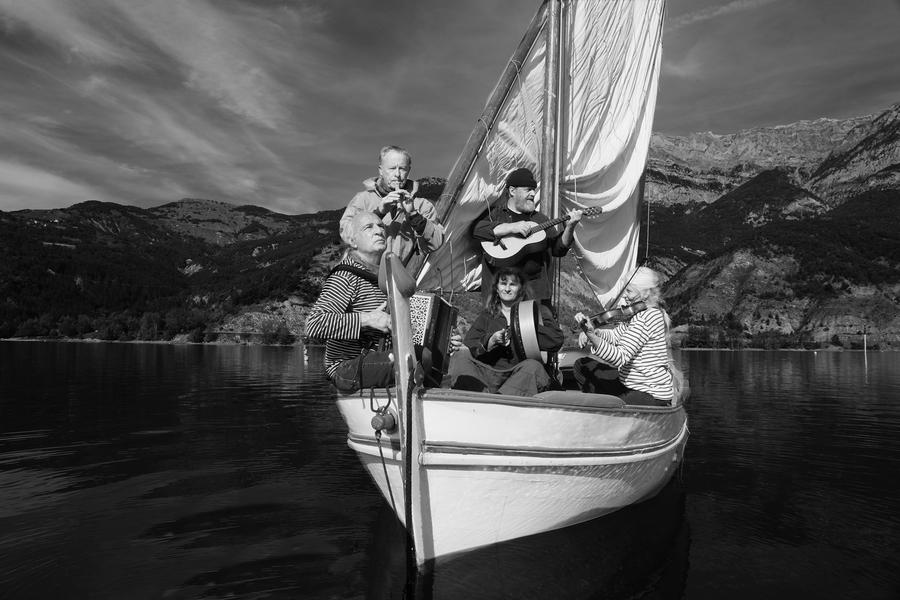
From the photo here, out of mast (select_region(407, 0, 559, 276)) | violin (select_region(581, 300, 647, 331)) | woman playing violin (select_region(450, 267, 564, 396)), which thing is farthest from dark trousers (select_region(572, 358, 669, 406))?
mast (select_region(407, 0, 559, 276))

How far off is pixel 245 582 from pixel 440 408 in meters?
2.21

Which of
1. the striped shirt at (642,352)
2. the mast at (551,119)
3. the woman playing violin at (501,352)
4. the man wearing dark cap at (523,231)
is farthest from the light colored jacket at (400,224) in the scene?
the mast at (551,119)

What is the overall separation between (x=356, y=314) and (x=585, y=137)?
5678mm

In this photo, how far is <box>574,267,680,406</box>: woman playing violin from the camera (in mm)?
6016

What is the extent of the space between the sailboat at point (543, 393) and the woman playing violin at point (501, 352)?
16.9 inches

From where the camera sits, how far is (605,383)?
6.80 meters

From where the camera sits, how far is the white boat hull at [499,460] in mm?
4320

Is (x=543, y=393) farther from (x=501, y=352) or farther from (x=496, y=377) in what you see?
(x=501, y=352)

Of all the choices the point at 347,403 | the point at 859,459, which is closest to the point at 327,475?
the point at 347,403

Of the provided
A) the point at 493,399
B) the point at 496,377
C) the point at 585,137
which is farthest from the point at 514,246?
the point at 585,137

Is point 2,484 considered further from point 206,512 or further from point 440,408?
point 440,408

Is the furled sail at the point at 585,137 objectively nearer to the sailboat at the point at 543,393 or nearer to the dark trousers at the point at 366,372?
the sailboat at the point at 543,393

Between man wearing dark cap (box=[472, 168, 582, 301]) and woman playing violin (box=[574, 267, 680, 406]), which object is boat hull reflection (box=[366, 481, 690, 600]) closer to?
woman playing violin (box=[574, 267, 680, 406])

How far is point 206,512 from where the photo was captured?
6.61 metres
